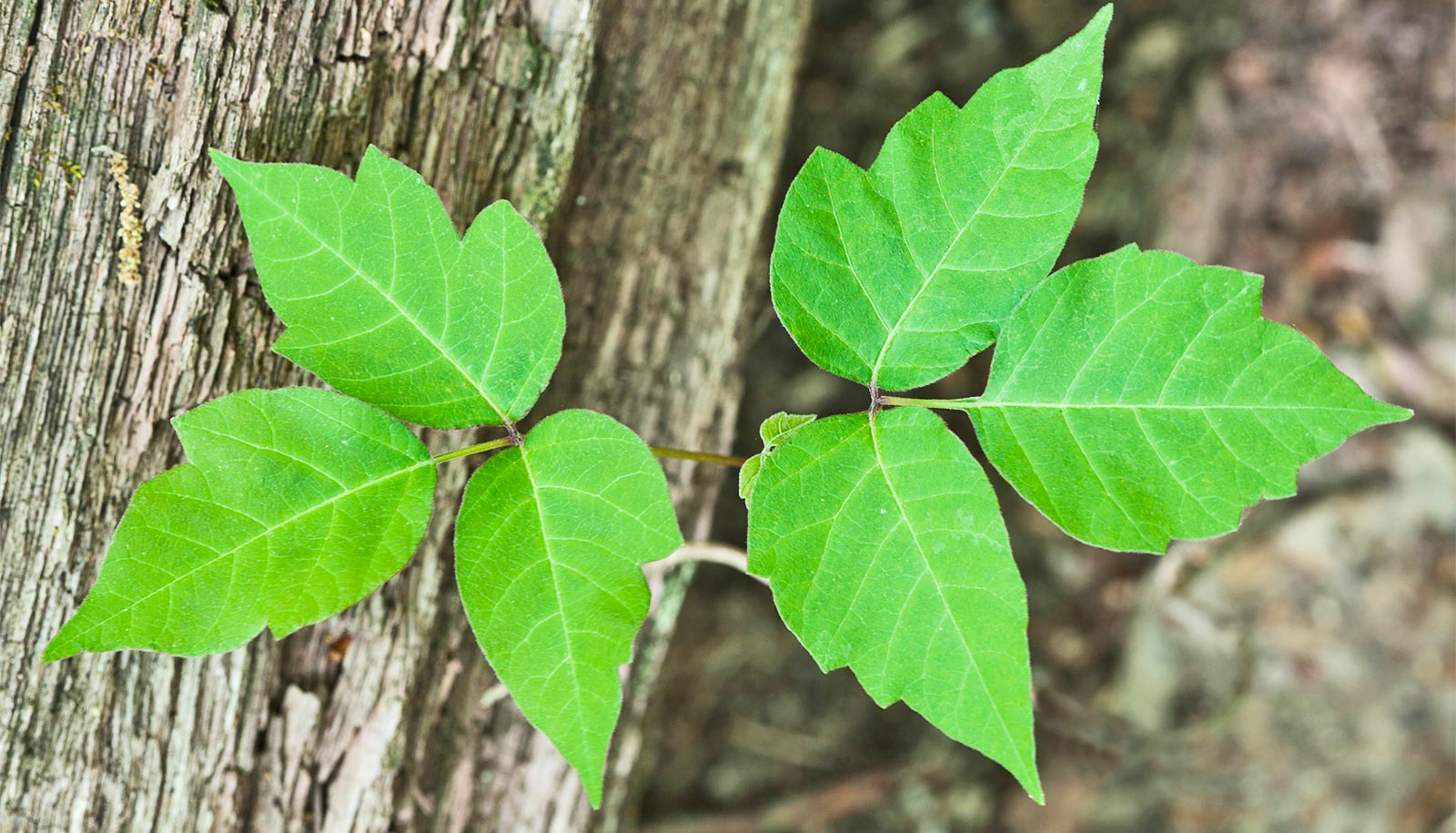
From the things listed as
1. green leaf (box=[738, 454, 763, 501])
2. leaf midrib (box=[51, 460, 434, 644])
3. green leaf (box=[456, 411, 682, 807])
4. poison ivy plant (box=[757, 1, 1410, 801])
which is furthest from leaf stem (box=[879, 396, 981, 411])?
leaf midrib (box=[51, 460, 434, 644])

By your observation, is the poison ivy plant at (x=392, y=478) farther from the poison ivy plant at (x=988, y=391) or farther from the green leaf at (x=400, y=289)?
the poison ivy plant at (x=988, y=391)

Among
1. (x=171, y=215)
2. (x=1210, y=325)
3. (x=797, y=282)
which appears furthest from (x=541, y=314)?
(x=1210, y=325)

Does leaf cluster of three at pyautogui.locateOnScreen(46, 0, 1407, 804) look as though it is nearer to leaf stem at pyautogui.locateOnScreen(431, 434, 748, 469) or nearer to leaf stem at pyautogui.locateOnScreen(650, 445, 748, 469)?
leaf stem at pyautogui.locateOnScreen(431, 434, 748, 469)

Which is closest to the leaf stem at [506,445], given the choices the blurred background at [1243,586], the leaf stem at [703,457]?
the leaf stem at [703,457]

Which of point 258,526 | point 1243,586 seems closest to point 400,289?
point 258,526

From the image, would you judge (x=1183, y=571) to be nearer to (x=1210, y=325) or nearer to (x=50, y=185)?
(x=1210, y=325)

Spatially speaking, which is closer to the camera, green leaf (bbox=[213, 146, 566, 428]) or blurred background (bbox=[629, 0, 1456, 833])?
green leaf (bbox=[213, 146, 566, 428])

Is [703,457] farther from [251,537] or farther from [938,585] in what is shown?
[251,537]
